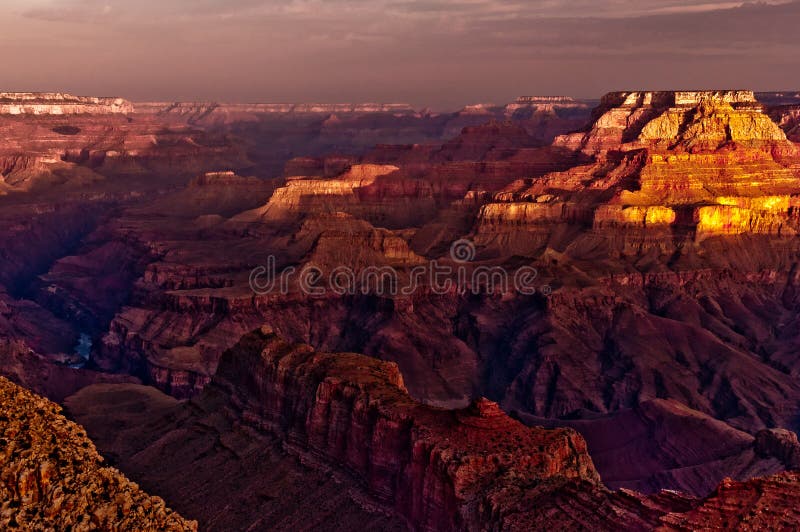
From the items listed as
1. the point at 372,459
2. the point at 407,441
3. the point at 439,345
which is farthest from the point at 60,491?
the point at 439,345

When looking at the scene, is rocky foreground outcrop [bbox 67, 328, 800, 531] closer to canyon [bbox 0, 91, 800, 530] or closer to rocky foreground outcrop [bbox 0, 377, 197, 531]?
canyon [bbox 0, 91, 800, 530]

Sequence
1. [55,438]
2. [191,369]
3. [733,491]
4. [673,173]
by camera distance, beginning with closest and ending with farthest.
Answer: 1. [55,438]
2. [733,491]
3. [191,369]
4. [673,173]

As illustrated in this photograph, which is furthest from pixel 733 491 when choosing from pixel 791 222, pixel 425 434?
pixel 791 222

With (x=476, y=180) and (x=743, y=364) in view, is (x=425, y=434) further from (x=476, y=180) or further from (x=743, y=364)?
(x=476, y=180)

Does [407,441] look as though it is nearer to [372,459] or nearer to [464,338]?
[372,459]

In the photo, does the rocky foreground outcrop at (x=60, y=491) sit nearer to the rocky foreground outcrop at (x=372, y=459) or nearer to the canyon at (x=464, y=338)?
the rocky foreground outcrop at (x=372, y=459)

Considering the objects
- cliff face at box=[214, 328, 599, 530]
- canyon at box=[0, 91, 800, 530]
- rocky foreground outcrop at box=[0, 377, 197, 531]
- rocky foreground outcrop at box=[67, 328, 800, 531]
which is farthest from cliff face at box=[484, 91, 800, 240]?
rocky foreground outcrop at box=[0, 377, 197, 531]

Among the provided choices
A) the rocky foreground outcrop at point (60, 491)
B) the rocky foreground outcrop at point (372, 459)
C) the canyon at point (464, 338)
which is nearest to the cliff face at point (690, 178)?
the canyon at point (464, 338)

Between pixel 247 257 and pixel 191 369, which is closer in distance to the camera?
pixel 191 369
